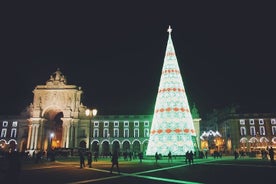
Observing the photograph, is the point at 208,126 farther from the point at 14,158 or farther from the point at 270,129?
the point at 14,158

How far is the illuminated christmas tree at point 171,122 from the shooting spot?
29.4 metres

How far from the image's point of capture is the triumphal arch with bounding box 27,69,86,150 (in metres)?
69.5

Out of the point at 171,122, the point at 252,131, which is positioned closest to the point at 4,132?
the point at 171,122

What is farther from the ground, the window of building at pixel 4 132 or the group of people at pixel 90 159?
the window of building at pixel 4 132

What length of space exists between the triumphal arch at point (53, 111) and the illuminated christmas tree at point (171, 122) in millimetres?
44309

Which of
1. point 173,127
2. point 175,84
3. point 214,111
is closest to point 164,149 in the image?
point 173,127

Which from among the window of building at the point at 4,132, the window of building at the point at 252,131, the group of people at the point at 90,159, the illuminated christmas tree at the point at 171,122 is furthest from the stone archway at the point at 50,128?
the window of building at the point at 252,131

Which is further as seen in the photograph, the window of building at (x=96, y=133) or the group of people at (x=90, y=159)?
the window of building at (x=96, y=133)

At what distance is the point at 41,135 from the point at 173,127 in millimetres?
52263

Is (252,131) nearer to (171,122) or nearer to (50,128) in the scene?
(171,122)

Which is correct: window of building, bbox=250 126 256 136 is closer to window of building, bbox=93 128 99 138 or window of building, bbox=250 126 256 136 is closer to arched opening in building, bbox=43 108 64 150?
window of building, bbox=93 128 99 138

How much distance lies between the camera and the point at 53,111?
7606 centimetres

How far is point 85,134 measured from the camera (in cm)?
7344

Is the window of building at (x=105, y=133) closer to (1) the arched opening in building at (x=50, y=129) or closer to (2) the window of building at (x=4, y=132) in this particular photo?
(1) the arched opening in building at (x=50, y=129)
